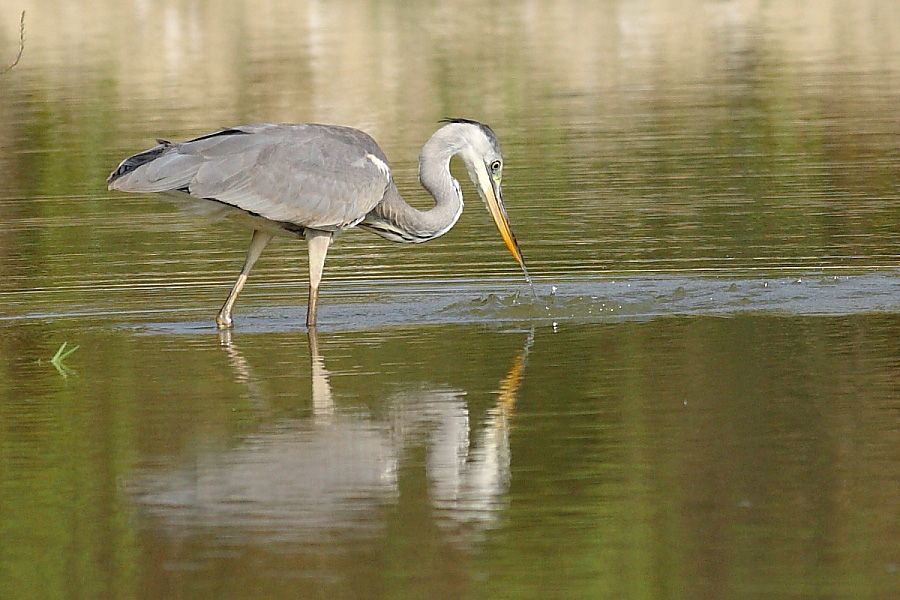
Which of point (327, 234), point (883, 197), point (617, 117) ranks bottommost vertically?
point (617, 117)

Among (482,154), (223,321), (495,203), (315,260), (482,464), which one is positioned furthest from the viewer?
(495,203)

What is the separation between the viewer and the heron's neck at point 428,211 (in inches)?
488

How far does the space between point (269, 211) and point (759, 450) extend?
479 centimetres

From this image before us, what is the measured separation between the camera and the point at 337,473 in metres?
7.85

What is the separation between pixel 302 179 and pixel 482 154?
1.38 metres

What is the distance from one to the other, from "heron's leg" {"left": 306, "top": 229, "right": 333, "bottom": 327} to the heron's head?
110cm

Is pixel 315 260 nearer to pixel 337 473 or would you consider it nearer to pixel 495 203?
pixel 495 203

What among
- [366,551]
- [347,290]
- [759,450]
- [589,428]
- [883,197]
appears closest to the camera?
[366,551]

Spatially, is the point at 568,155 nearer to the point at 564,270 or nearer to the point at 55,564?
the point at 564,270

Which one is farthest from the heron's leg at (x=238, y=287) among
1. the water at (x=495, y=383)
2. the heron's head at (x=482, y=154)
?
the heron's head at (x=482, y=154)

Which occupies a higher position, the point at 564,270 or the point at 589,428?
the point at 589,428

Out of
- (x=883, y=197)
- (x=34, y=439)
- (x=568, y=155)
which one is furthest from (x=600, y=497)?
(x=568, y=155)

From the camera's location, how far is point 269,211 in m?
11.8

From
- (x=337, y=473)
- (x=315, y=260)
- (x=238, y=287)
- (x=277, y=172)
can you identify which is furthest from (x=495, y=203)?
(x=337, y=473)
